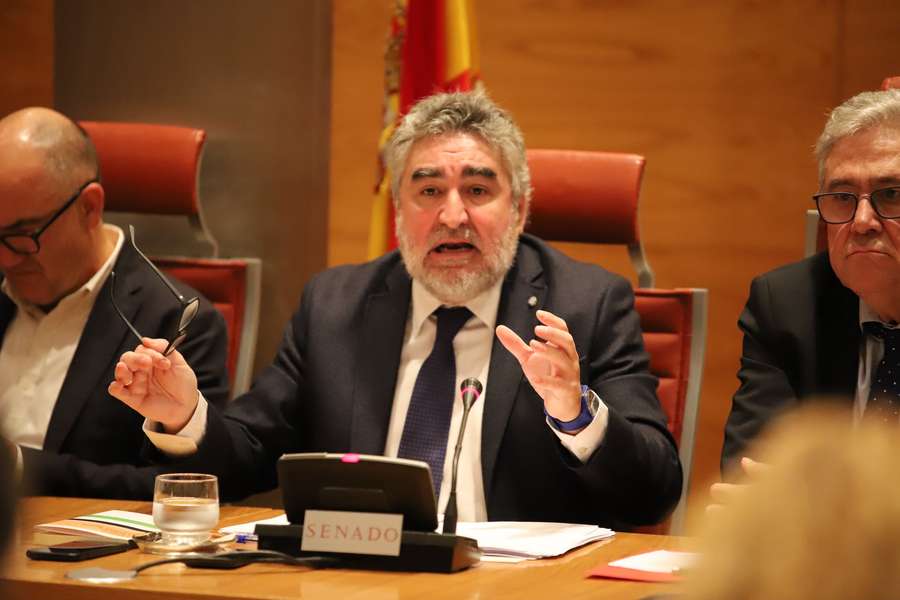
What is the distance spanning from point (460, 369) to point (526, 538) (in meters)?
0.72

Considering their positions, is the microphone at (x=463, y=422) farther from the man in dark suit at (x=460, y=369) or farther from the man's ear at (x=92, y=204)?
the man's ear at (x=92, y=204)

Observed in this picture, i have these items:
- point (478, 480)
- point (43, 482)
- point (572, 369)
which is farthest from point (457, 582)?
point (43, 482)

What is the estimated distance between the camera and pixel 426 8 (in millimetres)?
3611

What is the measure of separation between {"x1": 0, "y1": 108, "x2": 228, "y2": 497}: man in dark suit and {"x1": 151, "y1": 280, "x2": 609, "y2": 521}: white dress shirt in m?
0.48

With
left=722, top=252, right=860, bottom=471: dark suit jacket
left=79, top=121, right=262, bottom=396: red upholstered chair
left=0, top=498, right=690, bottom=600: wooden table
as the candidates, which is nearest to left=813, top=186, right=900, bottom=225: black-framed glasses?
left=722, top=252, right=860, bottom=471: dark suit jacket

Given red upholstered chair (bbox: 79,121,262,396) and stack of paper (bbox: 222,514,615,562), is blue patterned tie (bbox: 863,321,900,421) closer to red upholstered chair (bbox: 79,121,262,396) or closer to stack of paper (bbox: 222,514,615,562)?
stack of paper (bbox: 222,514,615,562)

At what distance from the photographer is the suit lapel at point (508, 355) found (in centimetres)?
250

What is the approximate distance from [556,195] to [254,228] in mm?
1580

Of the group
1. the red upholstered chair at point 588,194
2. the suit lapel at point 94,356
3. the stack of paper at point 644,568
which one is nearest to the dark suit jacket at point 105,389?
the suit lapel at point 94,356

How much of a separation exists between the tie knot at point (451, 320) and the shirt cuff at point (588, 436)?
0.48 m

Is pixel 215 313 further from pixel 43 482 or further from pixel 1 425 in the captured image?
pixel 1 425

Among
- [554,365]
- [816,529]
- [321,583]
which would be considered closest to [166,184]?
[554,365]

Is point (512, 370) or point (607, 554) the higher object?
point (512, 370)

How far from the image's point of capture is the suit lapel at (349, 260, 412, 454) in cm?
259
